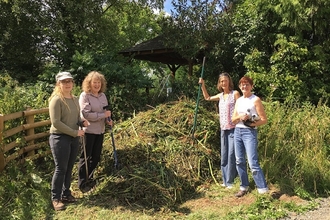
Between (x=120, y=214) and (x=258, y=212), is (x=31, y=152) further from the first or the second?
(x=258, y=212)

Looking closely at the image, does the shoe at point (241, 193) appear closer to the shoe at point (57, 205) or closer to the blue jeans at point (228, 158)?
the blue jeans at point (228, 158)

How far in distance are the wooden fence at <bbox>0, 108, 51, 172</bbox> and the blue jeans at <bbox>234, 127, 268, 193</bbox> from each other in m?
3.35

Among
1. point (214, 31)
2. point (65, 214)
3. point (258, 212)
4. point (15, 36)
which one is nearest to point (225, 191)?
point (258, 212)

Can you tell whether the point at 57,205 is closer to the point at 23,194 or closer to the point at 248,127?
the point at 23,194

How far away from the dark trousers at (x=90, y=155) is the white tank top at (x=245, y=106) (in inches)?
77.2

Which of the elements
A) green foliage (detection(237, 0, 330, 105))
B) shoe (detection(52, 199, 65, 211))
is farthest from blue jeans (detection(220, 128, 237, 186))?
green foliage (detection(237, 0, 330, 105))

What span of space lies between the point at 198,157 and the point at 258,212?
160cm

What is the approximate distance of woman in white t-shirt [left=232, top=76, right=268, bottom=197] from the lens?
412 centimetres

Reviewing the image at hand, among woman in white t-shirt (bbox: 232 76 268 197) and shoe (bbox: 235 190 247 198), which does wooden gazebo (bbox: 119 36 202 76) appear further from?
shoe (bbox: 235 190 247 198)

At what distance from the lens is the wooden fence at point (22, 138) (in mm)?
4621

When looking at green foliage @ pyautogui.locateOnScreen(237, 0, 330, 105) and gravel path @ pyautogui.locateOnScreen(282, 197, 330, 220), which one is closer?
gravel path @ pyautogui.locateOnScreen(282, 197, 330, 220)

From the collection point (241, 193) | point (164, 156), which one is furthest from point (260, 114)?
point (164, 156)

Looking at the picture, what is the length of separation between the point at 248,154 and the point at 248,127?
1.20 feet

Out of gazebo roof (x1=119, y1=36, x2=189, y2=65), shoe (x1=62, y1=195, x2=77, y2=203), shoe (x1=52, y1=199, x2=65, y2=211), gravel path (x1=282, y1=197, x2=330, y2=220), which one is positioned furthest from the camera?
gazebo roof (x1=119, y1=36, x2=189, y2=65)
